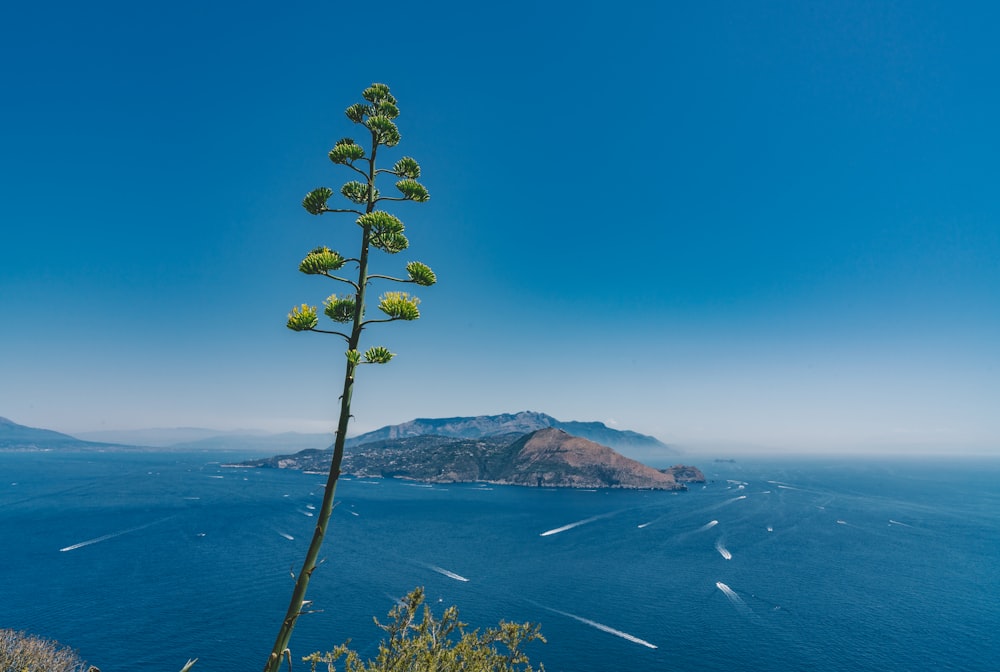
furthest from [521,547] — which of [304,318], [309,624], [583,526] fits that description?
[304,318]

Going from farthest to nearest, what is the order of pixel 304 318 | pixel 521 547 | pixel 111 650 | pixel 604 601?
pixel 521 547 < pixel 604 601 < pixel 111 650 < pixel 304 318

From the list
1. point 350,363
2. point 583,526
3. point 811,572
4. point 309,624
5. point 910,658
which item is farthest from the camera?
point 583,526

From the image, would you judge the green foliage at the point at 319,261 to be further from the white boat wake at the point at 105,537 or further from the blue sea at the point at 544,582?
the white boat wake at the point at 105,537

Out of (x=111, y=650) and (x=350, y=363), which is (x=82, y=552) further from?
(x=350, y=363)

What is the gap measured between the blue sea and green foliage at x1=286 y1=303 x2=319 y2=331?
39.8 meters

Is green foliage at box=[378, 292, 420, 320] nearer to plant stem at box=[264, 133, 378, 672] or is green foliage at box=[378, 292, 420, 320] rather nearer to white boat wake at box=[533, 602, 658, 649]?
plant stem at box=[264, 133, 378, 672]

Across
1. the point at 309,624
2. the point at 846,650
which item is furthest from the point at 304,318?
the point at 846,650

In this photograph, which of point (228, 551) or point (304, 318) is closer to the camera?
point (304, 318)

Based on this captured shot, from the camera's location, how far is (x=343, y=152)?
7.71 meters

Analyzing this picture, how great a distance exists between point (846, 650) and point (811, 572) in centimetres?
3374

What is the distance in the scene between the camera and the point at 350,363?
6047mm

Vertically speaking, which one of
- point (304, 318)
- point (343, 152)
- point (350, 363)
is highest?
point (343, 152)

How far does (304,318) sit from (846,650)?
7462 cm

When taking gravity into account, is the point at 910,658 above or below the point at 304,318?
below
